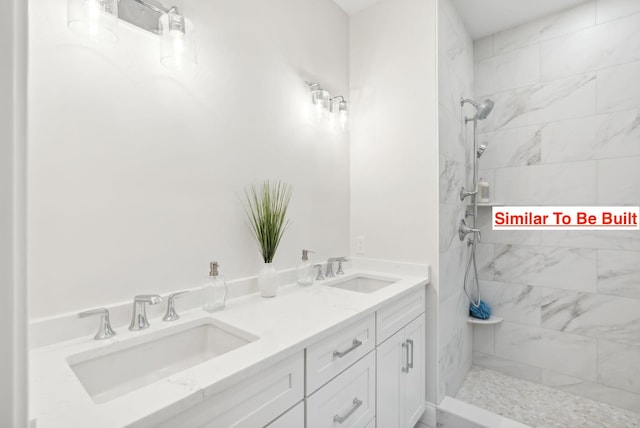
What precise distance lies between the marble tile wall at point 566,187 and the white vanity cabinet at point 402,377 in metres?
1.08

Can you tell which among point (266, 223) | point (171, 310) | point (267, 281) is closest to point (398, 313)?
point (267, 281)

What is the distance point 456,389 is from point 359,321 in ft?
4.71

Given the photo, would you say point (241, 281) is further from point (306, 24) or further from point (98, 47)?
point (306, 24)

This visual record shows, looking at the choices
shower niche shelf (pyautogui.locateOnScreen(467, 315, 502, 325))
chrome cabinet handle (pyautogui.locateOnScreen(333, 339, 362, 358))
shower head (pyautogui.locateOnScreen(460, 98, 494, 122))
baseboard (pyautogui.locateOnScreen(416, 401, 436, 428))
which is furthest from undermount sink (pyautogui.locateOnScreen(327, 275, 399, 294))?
shower head (pyautogui.locateOnScreen(460, 98, 494, 122))

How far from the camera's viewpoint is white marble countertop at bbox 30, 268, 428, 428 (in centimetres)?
63

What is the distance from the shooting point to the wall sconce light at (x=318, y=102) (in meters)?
1.86

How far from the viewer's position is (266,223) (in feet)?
4.95

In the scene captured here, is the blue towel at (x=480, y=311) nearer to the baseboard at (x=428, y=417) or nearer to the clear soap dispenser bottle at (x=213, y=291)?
the baseboard at (x=428, y=417)

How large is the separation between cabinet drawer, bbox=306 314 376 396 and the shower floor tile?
1.32 metres

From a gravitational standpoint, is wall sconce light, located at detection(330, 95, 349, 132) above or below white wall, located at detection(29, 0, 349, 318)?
above

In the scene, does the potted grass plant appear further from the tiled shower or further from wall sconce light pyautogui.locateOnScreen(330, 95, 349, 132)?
the tiled shower

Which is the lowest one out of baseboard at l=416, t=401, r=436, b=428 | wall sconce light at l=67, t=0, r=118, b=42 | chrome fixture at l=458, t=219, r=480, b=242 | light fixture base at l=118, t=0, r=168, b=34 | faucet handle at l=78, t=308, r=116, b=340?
baseboard at l=416, t=401, r=436, b=428
